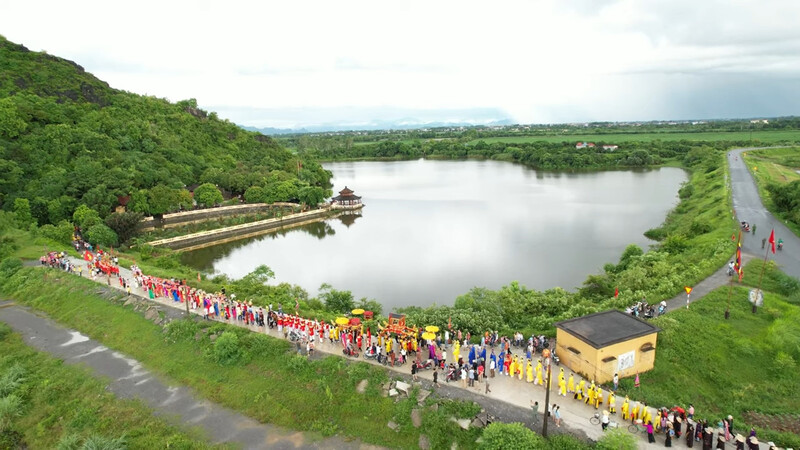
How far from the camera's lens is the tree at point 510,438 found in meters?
11.3

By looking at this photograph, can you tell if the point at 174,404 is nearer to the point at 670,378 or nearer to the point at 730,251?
the point at 670,378

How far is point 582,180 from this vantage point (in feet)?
238

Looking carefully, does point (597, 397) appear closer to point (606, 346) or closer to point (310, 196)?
point (606, 346)

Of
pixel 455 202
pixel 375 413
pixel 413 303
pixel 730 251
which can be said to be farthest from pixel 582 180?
pixel 375 413

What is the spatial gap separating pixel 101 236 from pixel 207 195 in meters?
15.5

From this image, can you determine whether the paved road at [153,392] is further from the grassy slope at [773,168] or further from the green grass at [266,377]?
the grassy slope at [773,168]

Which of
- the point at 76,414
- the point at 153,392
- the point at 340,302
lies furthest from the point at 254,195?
the point at 76,414

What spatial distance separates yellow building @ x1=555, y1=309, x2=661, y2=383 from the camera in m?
14.2

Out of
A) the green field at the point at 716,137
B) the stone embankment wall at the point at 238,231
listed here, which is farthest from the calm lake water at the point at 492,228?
the green field at the point at 716,137

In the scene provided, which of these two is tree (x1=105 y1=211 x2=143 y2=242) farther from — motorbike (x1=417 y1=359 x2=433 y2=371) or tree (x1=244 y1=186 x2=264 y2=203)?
motorbike (x1=417 y1=359 x2=433 y2=371)

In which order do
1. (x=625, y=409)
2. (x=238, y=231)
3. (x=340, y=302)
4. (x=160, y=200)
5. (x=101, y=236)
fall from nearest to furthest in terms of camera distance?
(x=625, y=409) < (x=340, y=302) < (x=101, y=236) < (x=160, y=200) < (x=238, y=231)

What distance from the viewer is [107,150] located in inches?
1949

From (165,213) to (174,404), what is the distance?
33.7 meters

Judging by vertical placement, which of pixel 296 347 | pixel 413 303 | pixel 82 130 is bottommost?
pixel 413 303
